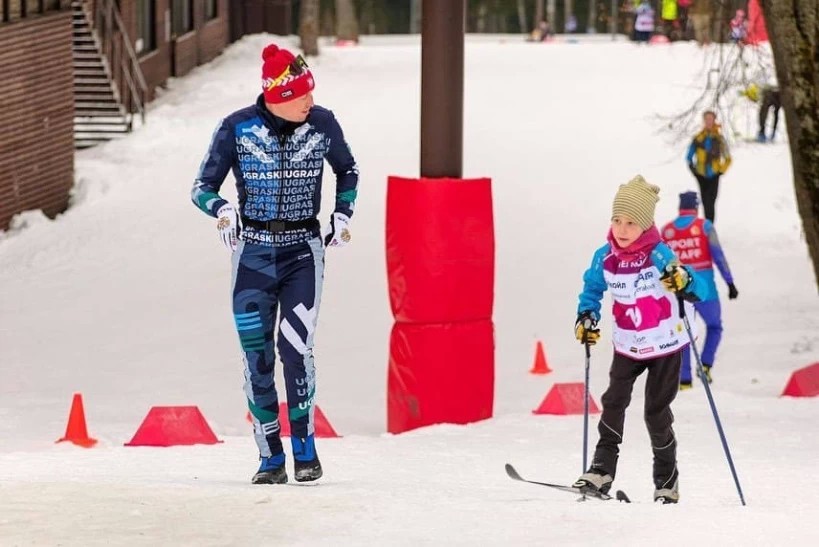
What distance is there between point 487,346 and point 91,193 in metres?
12.5

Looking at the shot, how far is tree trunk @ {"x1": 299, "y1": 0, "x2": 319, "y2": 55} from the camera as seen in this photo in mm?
37438

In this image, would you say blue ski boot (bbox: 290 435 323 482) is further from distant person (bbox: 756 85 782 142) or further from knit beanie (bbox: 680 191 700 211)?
distant person (bbox: 756 85 782 142)

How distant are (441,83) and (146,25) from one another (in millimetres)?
21053

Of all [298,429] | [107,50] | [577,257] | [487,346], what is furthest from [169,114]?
[298,429]

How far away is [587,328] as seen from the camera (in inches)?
313

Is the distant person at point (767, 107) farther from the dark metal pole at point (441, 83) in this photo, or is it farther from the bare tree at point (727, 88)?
the dark metal pole at point (441, 83)

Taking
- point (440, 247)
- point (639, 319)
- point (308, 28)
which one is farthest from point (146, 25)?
point (639, 319)

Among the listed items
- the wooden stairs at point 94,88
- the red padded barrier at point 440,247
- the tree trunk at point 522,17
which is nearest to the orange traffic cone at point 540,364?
the red padded barrier at point 440,247

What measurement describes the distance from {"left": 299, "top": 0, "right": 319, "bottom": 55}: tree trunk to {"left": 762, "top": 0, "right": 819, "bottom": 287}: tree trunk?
86.5ft

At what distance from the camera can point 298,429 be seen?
7953mm

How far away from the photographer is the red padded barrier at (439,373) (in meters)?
11.6

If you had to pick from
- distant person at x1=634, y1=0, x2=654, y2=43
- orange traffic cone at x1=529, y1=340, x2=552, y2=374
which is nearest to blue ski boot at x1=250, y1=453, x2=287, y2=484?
orange traffic cone at x1=529, y1=340, x2=552, y2=374

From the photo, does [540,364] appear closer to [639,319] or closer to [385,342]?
[385,342]

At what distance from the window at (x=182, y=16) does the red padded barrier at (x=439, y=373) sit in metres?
23.5
